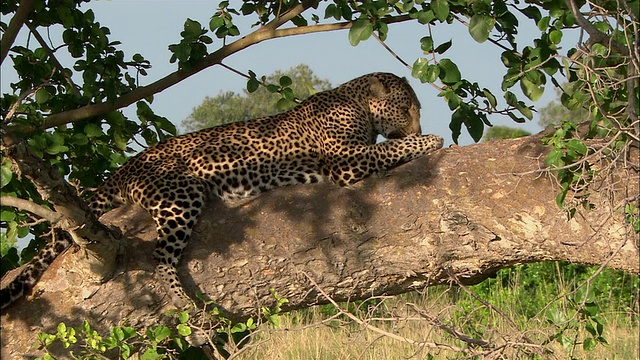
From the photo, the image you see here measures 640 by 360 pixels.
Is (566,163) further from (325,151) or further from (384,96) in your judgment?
(384,96)

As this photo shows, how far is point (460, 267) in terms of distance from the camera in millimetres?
5941

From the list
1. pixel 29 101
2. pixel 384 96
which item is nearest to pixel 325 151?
pixel 384 96

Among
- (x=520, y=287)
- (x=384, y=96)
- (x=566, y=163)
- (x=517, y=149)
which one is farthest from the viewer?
(x=520, y=287)

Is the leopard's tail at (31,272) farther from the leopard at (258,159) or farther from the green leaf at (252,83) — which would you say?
the green leaf at (252,83)

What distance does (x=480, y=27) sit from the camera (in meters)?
5.32

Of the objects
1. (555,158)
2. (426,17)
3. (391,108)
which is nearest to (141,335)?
(426,17)

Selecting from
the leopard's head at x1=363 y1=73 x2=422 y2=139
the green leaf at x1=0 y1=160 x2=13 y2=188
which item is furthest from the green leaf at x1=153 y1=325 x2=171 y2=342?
the leopard's head at x1=363 y1=73 x2=422 y2=139

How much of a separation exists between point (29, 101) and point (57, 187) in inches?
91.6

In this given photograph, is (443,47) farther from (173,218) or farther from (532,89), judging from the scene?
(173,218)

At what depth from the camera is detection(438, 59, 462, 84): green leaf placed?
18.0 feet

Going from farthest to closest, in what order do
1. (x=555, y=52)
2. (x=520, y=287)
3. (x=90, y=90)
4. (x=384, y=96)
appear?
1. (x=520, y=287)
2. (x=384, y=96)
3. (x=90, y=90)
4. (x=555, y=52)

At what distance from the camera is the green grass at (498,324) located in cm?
531

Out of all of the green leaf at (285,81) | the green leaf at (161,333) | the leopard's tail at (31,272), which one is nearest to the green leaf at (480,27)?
the green leaf at (285,81)

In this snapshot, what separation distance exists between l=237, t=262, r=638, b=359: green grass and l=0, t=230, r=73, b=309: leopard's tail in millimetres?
1433
